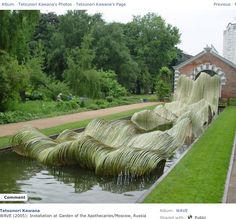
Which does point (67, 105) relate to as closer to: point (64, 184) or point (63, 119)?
point (63, 119)

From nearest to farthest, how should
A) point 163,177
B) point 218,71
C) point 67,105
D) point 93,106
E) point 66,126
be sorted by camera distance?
point 163,177 < point 66,126 < point 93,106 < point 67,105 < point 218,71

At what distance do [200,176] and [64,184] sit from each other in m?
1.39

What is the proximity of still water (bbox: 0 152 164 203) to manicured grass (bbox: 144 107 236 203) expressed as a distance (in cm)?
36

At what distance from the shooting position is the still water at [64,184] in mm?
4117

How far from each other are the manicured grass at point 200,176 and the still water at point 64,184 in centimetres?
36

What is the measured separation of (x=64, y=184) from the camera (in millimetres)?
4578

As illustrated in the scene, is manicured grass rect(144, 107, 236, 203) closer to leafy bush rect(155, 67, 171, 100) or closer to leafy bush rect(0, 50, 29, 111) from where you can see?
leafy bush rect(155, 67, 171, 100)

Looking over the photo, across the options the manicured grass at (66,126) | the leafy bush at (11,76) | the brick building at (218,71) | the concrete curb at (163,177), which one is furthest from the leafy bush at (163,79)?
the leafy bush at (11,76)

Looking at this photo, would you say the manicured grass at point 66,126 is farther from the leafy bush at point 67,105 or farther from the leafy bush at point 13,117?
the leafy bush at point 67,105

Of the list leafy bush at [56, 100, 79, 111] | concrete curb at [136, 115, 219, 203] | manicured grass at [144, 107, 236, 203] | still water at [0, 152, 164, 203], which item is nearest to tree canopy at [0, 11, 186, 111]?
leafy bush at [56, 100, 79, 111]

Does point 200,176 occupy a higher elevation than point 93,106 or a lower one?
lower

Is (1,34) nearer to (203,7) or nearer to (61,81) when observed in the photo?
(61,81)

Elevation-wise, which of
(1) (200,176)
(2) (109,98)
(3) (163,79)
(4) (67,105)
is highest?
(3) (163,79)

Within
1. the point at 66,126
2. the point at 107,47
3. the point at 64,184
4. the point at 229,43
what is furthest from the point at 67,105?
the point at 229,43
